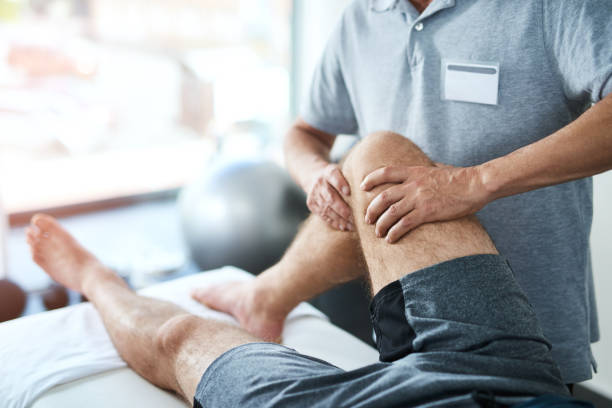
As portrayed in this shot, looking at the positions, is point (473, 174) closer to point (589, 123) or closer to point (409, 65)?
point (589, 123)

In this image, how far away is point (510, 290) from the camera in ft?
2.73

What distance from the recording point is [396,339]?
2.85 feet

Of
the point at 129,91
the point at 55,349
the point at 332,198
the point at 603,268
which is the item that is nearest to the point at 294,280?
the point at 332,198

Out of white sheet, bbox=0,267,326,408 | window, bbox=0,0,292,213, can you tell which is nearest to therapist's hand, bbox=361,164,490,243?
white sheet, bbox=0,267,326,408

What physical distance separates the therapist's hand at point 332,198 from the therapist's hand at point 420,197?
125mm

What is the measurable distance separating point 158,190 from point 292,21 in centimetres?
122

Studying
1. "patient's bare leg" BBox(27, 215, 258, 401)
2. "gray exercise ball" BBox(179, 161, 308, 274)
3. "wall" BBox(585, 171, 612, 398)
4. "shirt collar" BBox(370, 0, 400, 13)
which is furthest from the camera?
"gray exercise ball" BBox(179, 161, 308, 274)

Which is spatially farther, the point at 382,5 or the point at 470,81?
the point at 382,5

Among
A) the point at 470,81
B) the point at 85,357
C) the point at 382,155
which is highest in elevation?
the point at 470,81

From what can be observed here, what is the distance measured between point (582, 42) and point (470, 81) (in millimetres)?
221

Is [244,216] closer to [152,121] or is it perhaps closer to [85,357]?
[85,357]

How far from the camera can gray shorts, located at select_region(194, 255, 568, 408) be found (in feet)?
2.43

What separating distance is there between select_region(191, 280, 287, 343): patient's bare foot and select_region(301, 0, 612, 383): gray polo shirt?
48 centimetres

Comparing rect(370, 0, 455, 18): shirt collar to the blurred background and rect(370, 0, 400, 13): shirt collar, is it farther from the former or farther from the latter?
the blurred background
